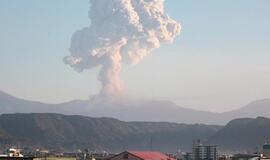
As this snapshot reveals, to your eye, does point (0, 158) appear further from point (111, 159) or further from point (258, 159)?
point (258, 159)

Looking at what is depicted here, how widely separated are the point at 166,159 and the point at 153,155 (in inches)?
161

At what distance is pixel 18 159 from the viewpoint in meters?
89.9

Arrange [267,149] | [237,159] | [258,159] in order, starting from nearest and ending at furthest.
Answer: [258,159]
[237,159]
[267,149]

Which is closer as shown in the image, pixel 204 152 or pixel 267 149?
pixel 267 149

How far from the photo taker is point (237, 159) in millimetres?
141500

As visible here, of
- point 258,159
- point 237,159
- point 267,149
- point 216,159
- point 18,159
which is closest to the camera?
point 18,159

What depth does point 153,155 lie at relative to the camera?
121062mm

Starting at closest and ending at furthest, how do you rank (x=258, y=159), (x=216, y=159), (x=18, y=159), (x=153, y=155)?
(x=18, y=159), (x=258, y=159), (x=153, y=155), (x=216, y=159)

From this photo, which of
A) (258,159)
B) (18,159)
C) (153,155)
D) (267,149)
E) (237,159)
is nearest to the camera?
(18,159)

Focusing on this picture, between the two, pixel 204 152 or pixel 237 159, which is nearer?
pixel 237 159

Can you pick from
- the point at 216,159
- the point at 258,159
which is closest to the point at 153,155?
the point at 258,159

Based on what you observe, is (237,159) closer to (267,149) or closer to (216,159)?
(267,149)

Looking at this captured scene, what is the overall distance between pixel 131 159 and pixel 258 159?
68.3ft

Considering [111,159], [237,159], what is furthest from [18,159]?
[237,159]
